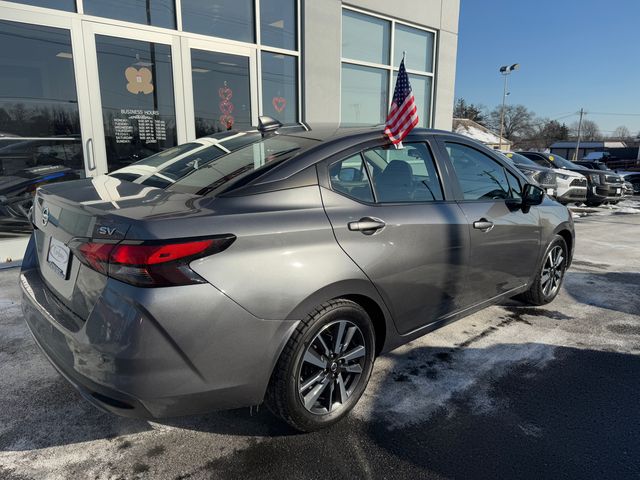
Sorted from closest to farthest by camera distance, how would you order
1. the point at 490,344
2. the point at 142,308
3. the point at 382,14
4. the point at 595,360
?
Answer: 1. the point at 142,308
2. the point at 595,360
3. the point at 490,344
4. the point at 382,14

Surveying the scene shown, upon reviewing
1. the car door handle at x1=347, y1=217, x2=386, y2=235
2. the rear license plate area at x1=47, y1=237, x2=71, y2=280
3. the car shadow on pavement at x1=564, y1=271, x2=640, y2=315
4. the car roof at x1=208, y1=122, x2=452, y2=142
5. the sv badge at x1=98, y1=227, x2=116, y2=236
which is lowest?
the car shadow on pavement at x1=564, y1=271, x2=640, y2=315

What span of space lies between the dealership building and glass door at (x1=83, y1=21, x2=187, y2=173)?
0.01m

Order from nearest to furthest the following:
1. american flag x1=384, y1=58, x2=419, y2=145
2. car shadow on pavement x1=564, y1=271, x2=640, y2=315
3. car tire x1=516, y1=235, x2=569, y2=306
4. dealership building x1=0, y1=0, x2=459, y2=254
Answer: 1. american flag x1=384, y1=58, x2=419, y2=145
2. car tire x1=516, y1=235, x2=569, y2=306
3. car shadow on pavement x1=564, y1=271, x2=640, y2=315
4. dealership building x1=0, y1=0, x2=459, y2=254

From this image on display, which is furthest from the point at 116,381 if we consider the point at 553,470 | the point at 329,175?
the point at 553,470

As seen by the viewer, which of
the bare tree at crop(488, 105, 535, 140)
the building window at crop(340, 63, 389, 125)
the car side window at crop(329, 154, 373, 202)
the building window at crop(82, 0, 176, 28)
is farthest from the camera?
the bare tree at crop(488, 105, 535, 140)

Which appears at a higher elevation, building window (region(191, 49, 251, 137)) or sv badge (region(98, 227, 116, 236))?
building window (region(191, 49, 251, 137))

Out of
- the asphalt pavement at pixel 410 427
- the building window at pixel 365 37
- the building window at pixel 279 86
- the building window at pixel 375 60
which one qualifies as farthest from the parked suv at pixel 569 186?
the asphalt pavement at pixel 410 427

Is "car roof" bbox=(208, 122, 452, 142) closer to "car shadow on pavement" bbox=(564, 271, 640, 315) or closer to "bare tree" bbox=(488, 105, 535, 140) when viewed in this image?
"car shadow on pavement" bbox=(564, 271, 640, 315)

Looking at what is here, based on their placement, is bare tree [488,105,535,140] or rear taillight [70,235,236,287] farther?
bare tree [488,105,535,140]

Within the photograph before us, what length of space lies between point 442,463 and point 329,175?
153 centimetres

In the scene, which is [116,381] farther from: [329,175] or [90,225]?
[329,175]

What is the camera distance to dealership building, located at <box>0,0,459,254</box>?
17.5 ft

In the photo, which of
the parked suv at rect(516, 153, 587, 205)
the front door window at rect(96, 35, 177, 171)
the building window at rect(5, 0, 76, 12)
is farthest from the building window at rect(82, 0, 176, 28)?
the parked suv at rect(516, 153, 587, 205)

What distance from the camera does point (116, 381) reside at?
1.77m
